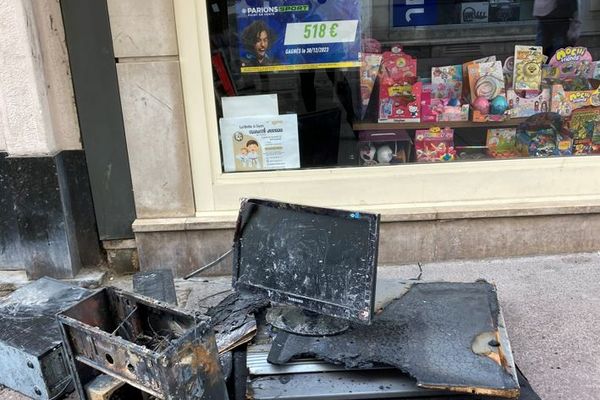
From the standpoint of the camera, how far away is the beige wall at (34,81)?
3.45 metres

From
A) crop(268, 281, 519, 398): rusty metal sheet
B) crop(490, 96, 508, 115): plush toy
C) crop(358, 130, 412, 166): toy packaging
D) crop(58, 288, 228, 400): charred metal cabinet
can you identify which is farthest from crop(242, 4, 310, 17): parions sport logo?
crop(58, 288, 228, 400): charred metal cabinet

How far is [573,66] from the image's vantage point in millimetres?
4172

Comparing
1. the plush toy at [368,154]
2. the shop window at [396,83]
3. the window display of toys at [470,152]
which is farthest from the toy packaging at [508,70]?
the plush toy at [368,154]

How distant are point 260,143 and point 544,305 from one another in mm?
2187

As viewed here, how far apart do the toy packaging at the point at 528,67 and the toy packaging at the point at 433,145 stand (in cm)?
65

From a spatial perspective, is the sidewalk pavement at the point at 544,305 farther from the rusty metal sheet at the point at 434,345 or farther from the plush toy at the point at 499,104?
the plush toy at the point at 499,104

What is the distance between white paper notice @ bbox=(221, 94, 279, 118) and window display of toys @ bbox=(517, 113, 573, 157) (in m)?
1.89

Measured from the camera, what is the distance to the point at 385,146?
13.9 feet

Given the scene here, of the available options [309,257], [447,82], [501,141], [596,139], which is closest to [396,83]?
[447,82]

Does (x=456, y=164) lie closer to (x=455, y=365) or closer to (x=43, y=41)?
(x=455, y=365)

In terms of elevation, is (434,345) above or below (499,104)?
below

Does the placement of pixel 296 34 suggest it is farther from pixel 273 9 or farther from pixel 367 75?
pixel 367 75

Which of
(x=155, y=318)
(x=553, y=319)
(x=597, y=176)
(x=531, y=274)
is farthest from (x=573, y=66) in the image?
(x=155, y=318)

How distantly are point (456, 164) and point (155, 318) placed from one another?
2564mm
